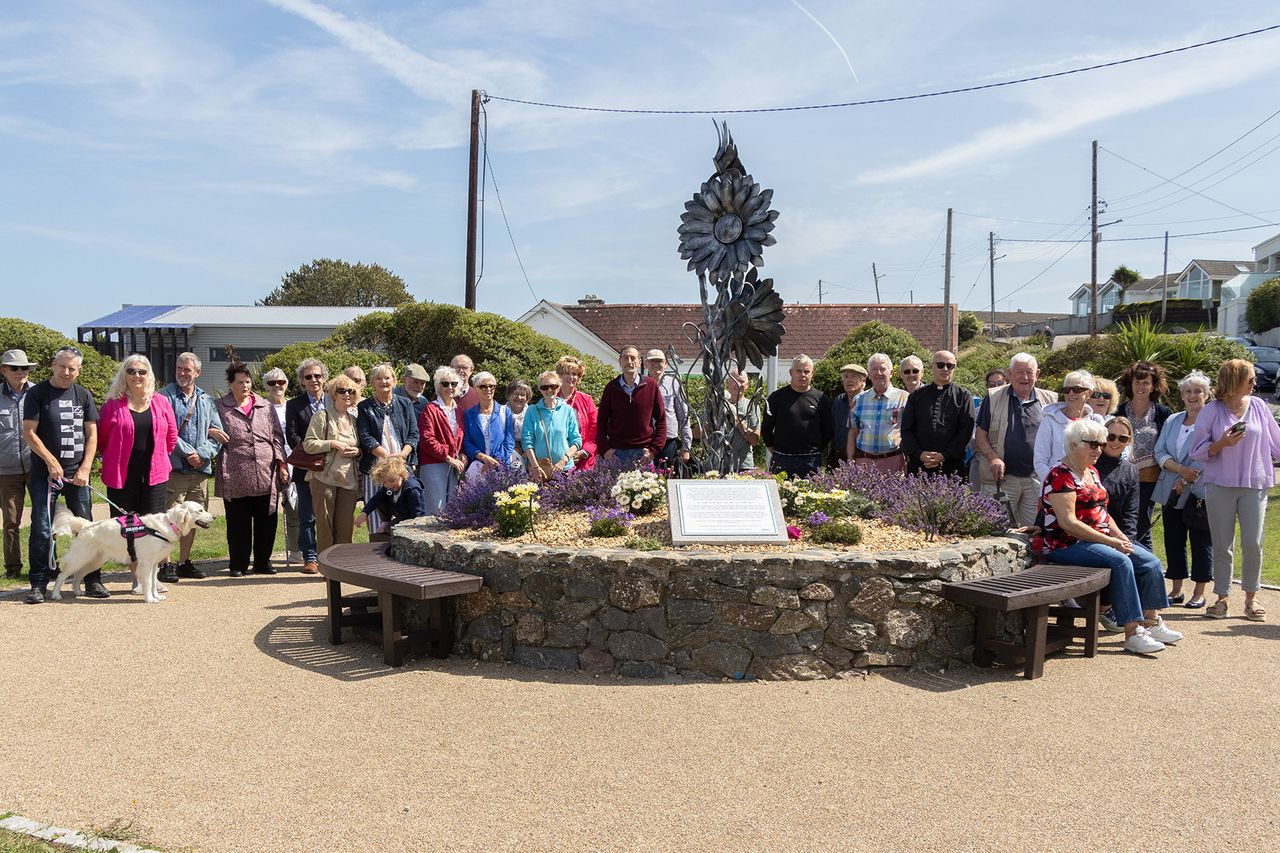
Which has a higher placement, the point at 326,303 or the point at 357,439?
the point at 326,303

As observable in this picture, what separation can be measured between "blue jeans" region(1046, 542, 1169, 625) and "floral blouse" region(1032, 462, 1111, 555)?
91 mm

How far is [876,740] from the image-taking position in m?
4.55

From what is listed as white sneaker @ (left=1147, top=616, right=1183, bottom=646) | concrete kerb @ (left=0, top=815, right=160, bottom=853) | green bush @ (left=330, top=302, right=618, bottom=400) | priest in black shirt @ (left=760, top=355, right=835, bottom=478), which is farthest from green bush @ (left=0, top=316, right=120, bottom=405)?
white sneaker @ (left=1147, top=616, right=1183, bottom=646)

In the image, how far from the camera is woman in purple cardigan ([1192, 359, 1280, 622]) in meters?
6.81

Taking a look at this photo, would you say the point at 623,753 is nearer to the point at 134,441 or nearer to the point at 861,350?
the point at 134,441

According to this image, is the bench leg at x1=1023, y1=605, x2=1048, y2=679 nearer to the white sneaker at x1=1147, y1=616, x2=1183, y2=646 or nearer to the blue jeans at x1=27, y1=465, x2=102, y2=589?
the white sneaker at x1=1147, y1=616, x2=1183, y2=646

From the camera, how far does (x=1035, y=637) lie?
216 inches

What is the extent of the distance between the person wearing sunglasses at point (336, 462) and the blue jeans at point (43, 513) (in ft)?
5.39

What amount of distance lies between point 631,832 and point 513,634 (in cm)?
232

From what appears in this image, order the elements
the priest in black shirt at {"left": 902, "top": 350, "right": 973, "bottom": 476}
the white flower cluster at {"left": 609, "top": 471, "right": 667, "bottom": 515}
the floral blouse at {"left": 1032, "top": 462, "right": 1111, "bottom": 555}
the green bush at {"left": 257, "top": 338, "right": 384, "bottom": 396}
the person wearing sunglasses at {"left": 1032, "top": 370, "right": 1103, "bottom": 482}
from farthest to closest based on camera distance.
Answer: the green bush at {"left": 257, "top": 338, "right": 384, "bottom": 396}, the priest in black shirt at {"left": 902, "top": 350, "right": 973, "bottom": 476}, the person wearing sunglasses at {"left": 1032, "top": 370, "right": 1103, "bottom": 482}, the white flower cluster at {"left": 609, "top": 471, "right": 667, "bottom": 515}, the floral blouse at {"left": 1032, "top": 462, "right": 1111, "bottom": 555}

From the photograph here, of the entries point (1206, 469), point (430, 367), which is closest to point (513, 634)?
point (1206, 469)

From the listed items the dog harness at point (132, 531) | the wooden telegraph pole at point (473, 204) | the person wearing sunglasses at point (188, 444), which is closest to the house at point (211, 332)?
the wooden telegraph pole at point (473, 204)

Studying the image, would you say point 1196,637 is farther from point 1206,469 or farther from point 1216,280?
point 1216,280

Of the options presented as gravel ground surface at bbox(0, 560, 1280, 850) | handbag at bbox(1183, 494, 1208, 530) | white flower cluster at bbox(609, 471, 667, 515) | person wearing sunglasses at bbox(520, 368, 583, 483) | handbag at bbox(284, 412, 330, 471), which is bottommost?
gravel ground surface at bbox(0, 560, 1280, 850)
